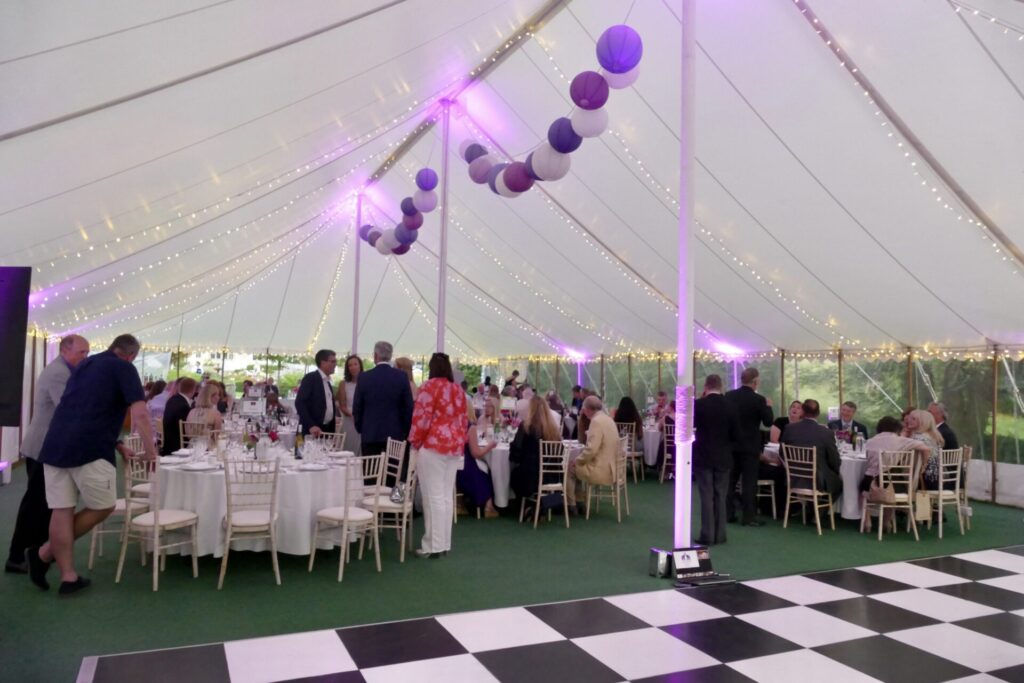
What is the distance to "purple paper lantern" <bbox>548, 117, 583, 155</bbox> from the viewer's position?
6.05 metres

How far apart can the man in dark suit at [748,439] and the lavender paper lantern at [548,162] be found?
2.53 metres

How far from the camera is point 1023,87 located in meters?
5.38

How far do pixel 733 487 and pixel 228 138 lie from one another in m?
5.57

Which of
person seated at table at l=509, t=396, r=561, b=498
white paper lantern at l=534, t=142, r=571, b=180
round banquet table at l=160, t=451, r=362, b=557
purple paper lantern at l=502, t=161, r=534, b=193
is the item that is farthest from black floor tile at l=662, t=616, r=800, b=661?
purple paper lantern at l=502, t=161, r=534, b=193

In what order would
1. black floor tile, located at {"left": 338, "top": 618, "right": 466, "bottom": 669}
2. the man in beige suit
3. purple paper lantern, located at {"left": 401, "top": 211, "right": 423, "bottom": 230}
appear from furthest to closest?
purple paper lantern, located at {"left": 401, "top": 211, "right": 423, "bottom": 230}, the man in beige suit, black floor tile, located at {"left": 338, "top": 618, "right": 466, "bottom": 669}

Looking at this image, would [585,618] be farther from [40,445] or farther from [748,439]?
[40,445]

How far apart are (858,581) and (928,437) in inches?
99.5

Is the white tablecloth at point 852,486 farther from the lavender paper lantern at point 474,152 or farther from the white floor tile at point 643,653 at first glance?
the lavender paper lantern at point 474,152

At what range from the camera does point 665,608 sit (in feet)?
14.8

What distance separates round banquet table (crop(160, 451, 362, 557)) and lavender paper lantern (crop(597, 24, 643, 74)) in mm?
3357

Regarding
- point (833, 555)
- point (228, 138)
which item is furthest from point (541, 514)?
point (228, 138)

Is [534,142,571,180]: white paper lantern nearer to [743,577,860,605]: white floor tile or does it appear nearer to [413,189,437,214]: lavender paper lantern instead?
[413,189,437,214]: lavender paper lantern

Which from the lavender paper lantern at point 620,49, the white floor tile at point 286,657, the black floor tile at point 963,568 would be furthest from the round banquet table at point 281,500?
the black floor tile at point 963,568

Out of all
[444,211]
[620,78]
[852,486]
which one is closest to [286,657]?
[620,78]
